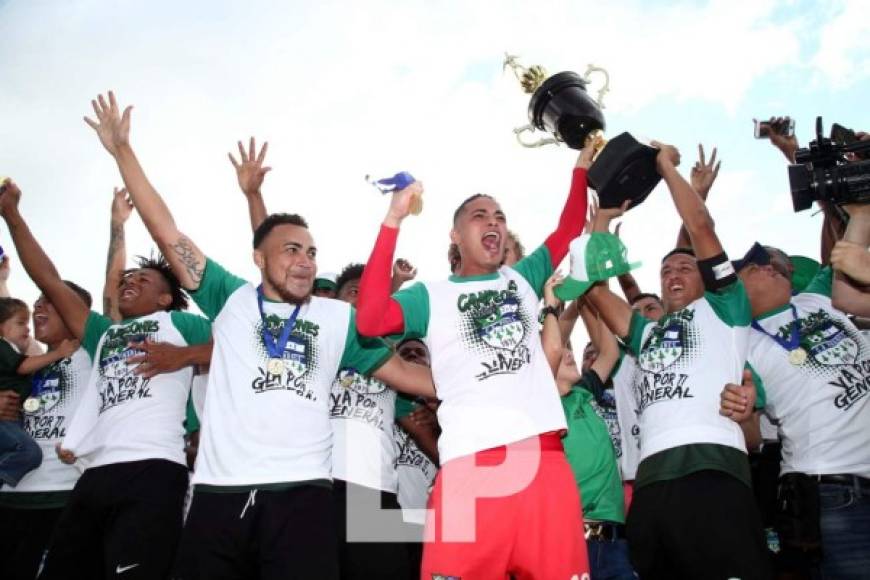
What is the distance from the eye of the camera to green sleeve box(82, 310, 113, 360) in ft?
17.8

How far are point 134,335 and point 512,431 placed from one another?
2775 millimetres

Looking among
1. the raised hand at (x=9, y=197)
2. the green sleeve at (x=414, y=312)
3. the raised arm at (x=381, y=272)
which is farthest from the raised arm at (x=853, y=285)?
the raised hand at (x=9, y=197)

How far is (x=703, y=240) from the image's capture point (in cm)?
426

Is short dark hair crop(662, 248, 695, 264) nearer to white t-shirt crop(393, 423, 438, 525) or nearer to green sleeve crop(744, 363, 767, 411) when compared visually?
green sleeve crop(744, 363, 767, 411)

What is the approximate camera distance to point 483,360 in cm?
373

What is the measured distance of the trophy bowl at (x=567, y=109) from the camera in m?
5.00

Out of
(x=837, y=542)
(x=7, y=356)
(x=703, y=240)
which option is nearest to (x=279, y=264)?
(x=703, y=240)

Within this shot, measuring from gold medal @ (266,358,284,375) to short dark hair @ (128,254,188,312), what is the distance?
2.10m

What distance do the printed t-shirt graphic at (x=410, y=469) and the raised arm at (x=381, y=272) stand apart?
1.67 m

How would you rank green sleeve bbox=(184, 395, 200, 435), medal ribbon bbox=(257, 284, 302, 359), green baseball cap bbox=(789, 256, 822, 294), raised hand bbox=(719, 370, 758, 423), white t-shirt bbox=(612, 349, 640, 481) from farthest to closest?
green baseball cap bbox=(789, 256, 822, 294)
white t-shirt bbox=(612, 349, 640, 481)
green sleeve bbox=(184, 395, 200, 435)
medal ribbon bbox=(257, 284, 302, 359)
raised hand bbox=(719, 370, 758, 423)

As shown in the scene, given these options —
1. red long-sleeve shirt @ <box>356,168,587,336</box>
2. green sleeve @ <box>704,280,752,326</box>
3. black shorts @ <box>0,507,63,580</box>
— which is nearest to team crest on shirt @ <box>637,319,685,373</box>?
green sleeve @ <box>704,280,752,326</box>

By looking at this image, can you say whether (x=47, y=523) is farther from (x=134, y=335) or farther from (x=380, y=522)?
(x=380, y=522)

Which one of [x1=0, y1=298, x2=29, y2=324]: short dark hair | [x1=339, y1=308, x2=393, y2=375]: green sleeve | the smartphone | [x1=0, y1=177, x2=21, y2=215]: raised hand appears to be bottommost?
[x1=339, y1=308, x2=393, y2=375]: green sleeve

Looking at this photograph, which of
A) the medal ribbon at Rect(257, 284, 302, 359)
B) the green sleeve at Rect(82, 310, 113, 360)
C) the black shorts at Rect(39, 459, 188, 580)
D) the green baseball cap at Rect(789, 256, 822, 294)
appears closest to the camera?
the medal ribbon at Rect(257, 284, 302, 359)
